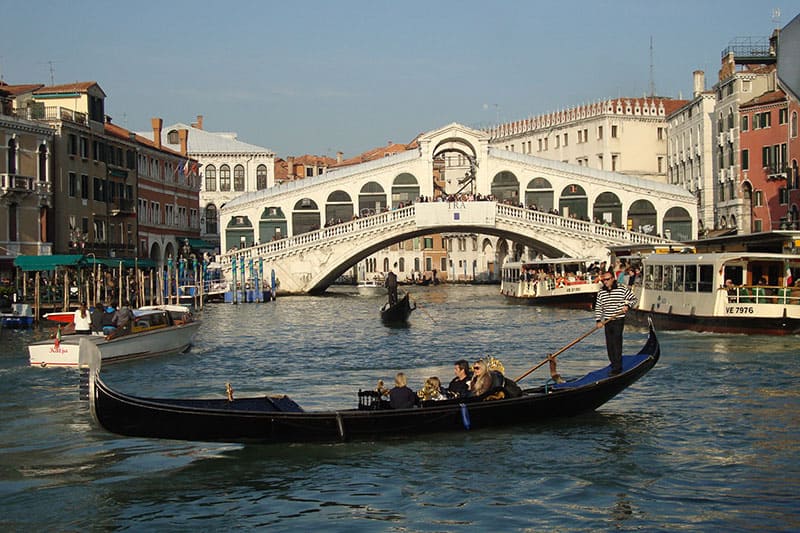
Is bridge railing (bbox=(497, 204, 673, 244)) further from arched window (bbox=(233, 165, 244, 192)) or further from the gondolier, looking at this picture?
the gondolier

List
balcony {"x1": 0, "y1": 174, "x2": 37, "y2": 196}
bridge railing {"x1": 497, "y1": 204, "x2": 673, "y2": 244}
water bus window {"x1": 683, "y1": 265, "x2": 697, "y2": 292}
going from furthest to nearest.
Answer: bridge railing {"x1": 497, "y1": 204, "x2": 673, "y2": 244} → balcony {"x1": 0, "y1": 174, "x2": 37, "y2": 196} → water bus window {"x1": 683, "y1": 265, "x2": 697, "y2": 292}

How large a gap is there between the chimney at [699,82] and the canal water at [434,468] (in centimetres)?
3062

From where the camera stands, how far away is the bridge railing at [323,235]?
1379 inches

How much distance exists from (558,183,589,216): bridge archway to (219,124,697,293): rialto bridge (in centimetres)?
3

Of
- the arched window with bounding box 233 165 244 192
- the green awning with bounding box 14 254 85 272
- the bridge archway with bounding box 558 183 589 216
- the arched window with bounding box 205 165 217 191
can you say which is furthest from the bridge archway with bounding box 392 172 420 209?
A: the green awning with bounding box 14 254 85 272

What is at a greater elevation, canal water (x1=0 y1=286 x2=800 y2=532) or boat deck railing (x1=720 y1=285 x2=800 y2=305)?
boat deck railing (x1=720 y1=285 x2=800 y2=305)

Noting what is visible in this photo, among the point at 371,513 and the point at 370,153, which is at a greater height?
the point at 370,153

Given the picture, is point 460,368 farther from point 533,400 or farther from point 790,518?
point 790,518

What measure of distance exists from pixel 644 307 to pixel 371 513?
15.5m

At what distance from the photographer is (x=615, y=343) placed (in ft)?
33.3

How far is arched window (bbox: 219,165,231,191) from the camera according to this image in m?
48.9

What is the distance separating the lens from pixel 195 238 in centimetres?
4341

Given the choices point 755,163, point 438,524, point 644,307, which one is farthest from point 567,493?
point 755,163

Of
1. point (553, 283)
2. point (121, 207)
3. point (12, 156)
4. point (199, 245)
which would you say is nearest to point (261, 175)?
point (199, 245)
